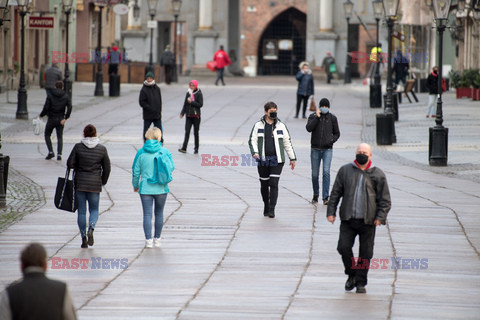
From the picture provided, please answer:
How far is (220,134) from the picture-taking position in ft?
96.0

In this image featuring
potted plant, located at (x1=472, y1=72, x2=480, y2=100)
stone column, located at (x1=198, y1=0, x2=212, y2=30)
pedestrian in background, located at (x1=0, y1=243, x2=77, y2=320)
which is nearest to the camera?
pedestrian in background, located at (x1=0, y1=243, x2=77, y2=320)

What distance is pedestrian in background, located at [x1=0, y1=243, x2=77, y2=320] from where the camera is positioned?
632 cm

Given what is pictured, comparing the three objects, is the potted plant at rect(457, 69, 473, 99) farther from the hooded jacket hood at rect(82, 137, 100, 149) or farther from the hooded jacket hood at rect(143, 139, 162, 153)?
the hooded jacket hood at rect(82, 137, 100, 149)

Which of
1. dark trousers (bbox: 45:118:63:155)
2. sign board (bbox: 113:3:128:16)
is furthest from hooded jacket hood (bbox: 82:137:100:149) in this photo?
sign board (bbox: 113:3:128:16)

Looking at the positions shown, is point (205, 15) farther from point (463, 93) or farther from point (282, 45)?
point (463, 93)

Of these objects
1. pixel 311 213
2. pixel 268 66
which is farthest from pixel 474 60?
pixel 311 213

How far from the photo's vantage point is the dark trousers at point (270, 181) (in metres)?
15.6

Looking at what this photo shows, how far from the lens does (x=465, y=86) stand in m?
43.1

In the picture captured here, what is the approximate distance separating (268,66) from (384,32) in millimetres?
12518

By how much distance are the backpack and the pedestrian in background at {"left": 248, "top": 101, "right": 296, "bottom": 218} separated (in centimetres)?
281

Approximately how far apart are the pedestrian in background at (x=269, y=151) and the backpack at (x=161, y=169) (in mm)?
2811

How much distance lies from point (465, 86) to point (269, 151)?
28573mm

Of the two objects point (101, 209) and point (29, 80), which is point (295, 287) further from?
point (29, 80)

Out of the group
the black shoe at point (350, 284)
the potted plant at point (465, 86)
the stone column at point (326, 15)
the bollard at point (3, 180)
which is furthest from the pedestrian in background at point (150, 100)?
the stone column at point (326, 15)
